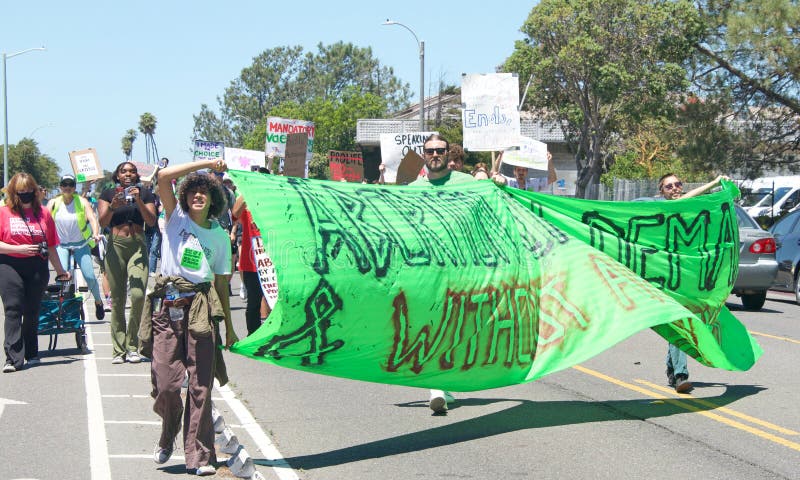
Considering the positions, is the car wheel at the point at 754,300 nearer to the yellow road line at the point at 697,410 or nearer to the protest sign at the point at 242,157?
the yellow road line at the point at 697,410

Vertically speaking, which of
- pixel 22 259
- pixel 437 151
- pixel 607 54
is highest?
→ pixel 607 54

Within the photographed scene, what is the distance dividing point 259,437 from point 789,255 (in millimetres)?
13024

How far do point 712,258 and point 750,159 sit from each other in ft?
77.5

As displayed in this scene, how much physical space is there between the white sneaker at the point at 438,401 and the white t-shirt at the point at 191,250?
2.14m

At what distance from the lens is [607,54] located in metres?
42.1

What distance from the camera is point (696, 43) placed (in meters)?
34.9

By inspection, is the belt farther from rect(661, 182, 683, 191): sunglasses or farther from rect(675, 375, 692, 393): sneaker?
rect(661, 182, 683, 191): sunglasses

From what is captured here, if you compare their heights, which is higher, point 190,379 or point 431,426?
point 190,379

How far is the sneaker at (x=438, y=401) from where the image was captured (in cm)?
770

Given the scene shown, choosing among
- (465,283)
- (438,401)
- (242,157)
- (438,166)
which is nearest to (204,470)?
(465,283)

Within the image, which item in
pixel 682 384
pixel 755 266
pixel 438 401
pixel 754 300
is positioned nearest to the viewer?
pixel 438 401

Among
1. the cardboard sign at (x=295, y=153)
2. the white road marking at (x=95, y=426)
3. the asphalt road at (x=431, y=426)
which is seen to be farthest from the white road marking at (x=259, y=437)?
the cardboard sign at (x=295, y=153)

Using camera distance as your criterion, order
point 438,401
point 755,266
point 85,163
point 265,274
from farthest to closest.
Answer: point 85,163 < point 755,266 < point 265,274 < point 438,401

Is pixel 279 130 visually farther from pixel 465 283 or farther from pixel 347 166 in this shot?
pixel 465 283
